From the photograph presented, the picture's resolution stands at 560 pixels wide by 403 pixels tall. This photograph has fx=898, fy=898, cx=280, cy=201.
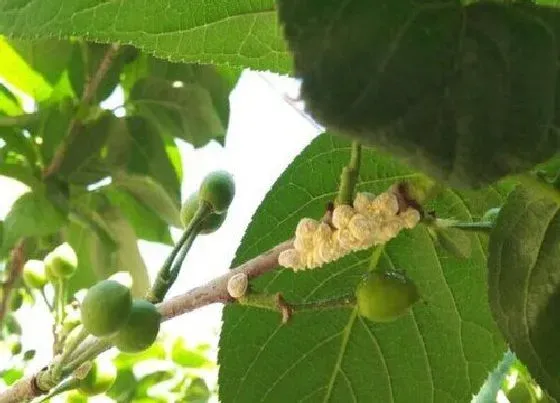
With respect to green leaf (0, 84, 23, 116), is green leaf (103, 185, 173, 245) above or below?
below

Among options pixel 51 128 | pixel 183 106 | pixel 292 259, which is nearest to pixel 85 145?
pixel 51 128

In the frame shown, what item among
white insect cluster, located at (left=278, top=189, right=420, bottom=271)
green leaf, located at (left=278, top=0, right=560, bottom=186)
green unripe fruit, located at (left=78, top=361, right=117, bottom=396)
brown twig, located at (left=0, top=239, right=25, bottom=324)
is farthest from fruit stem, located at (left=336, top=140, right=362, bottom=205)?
brown twig, located at (left=0, top=239, right=25, bottom=324)

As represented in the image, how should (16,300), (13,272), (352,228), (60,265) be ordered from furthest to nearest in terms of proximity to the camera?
(16,300)
(13,272)
(60,265)
(352,228)

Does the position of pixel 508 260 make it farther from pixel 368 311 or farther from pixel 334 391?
pixel 334 391

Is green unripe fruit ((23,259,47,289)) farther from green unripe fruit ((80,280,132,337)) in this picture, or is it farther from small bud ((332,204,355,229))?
small bud ((332,204,355,229))

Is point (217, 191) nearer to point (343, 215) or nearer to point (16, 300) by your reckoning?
point (343, 215)

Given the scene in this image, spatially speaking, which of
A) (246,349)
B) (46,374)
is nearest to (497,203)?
(246,349)
